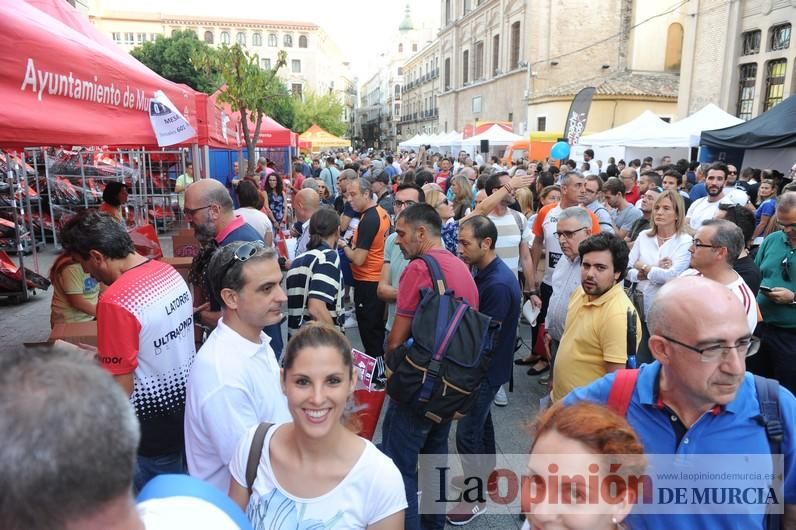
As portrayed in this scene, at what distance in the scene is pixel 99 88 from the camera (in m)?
3.13

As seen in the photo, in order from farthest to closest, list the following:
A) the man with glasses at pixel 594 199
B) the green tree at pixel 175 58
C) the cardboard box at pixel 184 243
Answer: the green tree at pixel 175 58 < the cardboard box at pixel 184 243 < the man with glasses at pixel 594 199

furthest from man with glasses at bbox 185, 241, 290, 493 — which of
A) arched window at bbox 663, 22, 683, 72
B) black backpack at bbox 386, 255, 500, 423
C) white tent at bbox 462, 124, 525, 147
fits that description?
arched window at bbox 663, 22, 683, 72

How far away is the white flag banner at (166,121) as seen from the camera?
4012 millimetres

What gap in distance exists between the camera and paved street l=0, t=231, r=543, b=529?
348 centimetres

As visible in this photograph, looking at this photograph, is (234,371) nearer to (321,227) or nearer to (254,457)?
(254,457)

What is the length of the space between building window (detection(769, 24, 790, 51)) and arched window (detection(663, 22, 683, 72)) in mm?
15047

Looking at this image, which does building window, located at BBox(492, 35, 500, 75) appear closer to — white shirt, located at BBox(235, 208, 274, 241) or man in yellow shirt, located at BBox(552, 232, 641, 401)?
white shirt, located at BBox(235, 208, 274, 241)

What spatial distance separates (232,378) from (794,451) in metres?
1.92

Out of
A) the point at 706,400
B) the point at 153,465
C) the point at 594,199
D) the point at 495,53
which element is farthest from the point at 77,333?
the point at 495,53

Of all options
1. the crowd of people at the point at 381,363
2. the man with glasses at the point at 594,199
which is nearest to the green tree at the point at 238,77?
the crowd of people at the point at 381,363

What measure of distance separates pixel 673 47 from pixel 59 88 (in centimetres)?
3476

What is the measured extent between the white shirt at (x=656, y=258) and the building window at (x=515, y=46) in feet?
107

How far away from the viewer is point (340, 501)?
1.64m

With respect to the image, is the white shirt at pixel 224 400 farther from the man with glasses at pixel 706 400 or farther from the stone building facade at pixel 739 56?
the stone building facade at pixel 739 56
